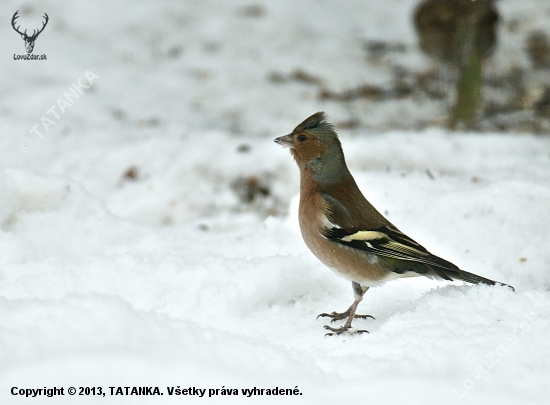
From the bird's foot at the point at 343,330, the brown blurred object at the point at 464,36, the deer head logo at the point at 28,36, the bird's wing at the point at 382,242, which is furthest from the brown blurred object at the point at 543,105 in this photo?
the deer head logo at the point at 28,36

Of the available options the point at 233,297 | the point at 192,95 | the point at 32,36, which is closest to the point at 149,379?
the point at 233,297

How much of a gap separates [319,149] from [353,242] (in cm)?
55

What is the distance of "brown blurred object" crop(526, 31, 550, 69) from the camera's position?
778cm

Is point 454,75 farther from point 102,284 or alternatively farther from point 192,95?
point 102,284

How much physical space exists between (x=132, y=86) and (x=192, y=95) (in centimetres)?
66

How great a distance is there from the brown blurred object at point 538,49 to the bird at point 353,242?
553 cm

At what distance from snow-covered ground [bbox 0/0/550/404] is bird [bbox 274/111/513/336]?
0.12m

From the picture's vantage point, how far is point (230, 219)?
4.99 metres

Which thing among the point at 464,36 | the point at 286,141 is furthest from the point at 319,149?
the point at 464,36

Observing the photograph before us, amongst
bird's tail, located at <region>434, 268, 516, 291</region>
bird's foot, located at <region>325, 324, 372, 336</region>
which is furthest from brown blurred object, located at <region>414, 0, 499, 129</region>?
bird's foot, located at <region>325, 324, 372, 336</region>

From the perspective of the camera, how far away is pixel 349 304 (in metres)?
3.27

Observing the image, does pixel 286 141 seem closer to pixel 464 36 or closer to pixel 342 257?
pixel 342 257

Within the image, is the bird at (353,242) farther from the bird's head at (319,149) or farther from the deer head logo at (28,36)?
the deer head logo at (28,36)

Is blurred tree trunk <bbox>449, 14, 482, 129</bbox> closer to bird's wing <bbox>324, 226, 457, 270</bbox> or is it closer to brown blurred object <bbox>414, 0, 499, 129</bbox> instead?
brown blurred object <bbox>414, 0, 499, 129</bbox>
